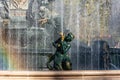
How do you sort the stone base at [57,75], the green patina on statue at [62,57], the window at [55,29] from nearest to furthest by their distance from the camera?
the stone base at [57,75] < the green patina on statue at [62,57] < the window at [55,29]

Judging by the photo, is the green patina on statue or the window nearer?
the green patina on statue

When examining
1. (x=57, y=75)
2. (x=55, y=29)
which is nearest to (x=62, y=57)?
(x=57, y=75)

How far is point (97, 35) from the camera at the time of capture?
18188 millimetres

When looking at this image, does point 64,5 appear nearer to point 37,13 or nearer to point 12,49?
point 37,13

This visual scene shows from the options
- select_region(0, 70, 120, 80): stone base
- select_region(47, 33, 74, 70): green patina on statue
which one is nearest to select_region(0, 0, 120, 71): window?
select_region(47, 33, 74, 70): green patina on statue

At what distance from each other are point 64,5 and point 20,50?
405 cm

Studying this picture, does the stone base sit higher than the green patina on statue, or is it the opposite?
the green patina on statue

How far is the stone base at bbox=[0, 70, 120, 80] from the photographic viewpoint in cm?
861

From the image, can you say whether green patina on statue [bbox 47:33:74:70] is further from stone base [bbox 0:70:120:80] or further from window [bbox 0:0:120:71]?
window [bbox 0:0:120:71]

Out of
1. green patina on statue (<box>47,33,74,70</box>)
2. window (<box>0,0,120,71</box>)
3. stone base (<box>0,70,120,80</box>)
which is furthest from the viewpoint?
window (<box>0,0,120,71</box>)

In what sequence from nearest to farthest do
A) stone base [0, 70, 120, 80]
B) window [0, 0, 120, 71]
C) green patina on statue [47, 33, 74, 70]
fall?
stone base [0, 70, 120, 80], green patina on statue [47, 33, 74, 70], window [0, 0, 120, 71]

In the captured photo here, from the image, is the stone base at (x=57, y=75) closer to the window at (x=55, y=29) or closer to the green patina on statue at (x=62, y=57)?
the green patina on statue at (x=62, y=57)

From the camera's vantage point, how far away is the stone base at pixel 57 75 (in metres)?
8.61

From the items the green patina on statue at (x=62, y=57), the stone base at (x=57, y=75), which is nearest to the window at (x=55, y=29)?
the green patina on statue at (x=62, y=57)
